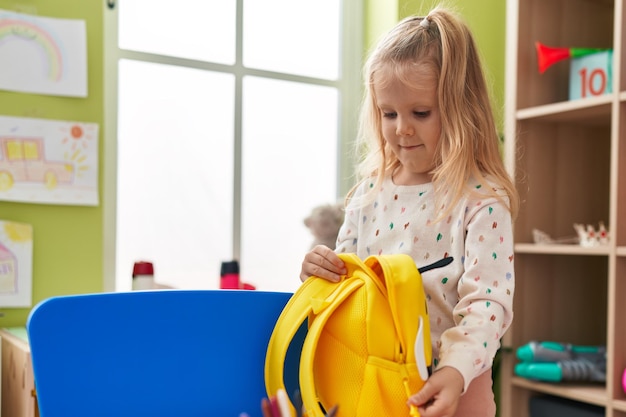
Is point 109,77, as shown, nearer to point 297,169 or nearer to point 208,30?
point 208,30

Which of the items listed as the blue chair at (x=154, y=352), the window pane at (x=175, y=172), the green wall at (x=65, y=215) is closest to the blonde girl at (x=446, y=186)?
the blue chair at (x=154, y=352)

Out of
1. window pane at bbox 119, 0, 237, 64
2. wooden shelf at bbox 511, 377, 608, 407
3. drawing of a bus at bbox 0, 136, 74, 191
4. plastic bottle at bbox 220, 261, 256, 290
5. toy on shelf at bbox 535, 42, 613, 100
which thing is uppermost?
window pane at bbox 119, 0, 237, 64

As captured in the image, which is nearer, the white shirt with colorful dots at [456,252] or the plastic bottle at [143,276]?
the white shirt with colorful dots at [456,252]

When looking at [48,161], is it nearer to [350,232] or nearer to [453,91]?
[350,232]

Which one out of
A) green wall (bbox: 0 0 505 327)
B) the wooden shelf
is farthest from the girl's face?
the wooden shelf

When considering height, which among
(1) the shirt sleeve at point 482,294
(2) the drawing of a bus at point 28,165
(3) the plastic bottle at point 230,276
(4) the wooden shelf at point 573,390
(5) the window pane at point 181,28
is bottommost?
(4) the wooden shelf at point 573,390

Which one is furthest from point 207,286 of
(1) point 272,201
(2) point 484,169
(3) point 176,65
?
(2) point 484,169

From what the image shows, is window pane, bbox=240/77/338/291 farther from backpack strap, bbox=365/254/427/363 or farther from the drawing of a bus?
backpack strap, bbox=365/254/427/363

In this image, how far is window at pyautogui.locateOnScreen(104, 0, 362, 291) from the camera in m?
2.16

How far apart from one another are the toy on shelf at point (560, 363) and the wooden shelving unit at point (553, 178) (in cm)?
3

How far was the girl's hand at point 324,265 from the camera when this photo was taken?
0.82m

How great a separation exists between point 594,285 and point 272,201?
1057mm

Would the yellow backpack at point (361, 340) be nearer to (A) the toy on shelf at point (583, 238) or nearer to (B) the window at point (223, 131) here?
(A) the toy on shelf at point (583, 238)

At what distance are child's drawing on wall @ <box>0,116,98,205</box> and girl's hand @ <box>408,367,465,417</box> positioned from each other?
141cm
